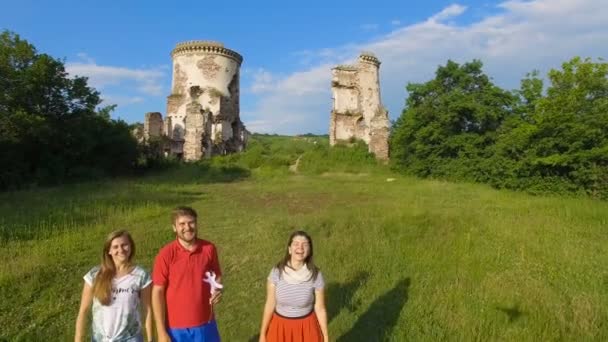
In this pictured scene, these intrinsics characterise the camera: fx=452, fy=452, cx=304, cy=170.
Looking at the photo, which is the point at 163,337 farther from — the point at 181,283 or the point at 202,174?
the point at 202,174

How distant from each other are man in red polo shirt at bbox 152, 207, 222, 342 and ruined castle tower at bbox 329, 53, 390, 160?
2623cm

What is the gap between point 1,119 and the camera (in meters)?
16.3

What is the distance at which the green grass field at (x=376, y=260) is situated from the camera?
4.61 meters

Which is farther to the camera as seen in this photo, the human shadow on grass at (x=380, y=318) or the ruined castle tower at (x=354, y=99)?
the ruined castle tower at (x=354, y=99)

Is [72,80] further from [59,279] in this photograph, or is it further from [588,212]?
[588,212]

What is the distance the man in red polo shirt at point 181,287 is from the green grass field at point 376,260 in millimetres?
1437

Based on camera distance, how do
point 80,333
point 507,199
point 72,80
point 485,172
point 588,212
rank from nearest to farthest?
1. point 80,333
2. point 588,212
3. point 507,199
4. point 485,172
5. point 72,80

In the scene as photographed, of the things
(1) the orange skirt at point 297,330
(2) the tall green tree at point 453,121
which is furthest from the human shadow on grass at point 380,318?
(2) the tall green tree at point 453,121

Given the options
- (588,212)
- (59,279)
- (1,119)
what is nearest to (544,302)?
(59,279)

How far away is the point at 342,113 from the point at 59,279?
994 inches

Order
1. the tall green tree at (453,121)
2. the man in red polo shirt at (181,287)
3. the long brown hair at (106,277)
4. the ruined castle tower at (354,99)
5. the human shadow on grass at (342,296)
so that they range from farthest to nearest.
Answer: the ruined castle tower at (354,99) < the tall green tree at (453,121) < the human shadow on grass at (342,296) < the man in red polo shirt at (181,287) < the long brown hair at (106,277)

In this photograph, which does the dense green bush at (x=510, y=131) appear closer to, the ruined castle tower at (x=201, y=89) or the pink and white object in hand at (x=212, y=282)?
the ruined castle tower at (x=201, y=89)

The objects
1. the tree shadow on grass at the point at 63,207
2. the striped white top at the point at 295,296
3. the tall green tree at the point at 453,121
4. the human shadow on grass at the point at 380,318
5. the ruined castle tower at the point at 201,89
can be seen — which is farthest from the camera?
the ruined castle tower at the point at 201,89

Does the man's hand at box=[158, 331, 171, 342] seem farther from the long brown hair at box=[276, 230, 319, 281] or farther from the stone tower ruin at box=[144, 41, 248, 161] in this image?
the stone tower ruin at box=[144, 41, 248, 161]
